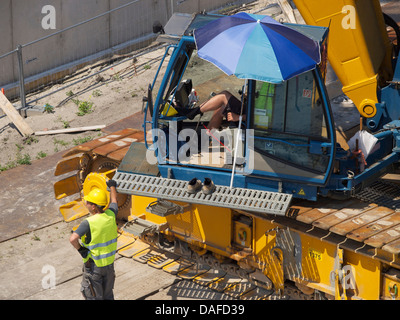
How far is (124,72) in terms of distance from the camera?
16.0 m

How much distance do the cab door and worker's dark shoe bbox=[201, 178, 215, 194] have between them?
0.52 meters

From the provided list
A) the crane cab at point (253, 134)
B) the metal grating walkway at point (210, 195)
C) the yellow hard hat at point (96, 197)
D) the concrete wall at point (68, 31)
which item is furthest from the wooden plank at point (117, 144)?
the concrete wall at point (68, 31)

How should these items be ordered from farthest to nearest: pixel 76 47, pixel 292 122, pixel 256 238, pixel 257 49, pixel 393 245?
pixel 76 47, pixel 256 238, pixel 292 122, pixel 257 49, pixel 393 245

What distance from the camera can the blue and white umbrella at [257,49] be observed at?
801 cm

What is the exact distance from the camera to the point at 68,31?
52.6ft

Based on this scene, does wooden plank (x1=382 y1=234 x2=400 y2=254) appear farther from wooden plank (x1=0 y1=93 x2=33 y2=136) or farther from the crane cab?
wooden plank (x1=0 y1=93 x2=33 y2=136)

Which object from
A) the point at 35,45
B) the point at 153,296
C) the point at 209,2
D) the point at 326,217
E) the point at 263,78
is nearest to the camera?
the point at 263,78

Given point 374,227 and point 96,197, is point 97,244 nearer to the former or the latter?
point 96,197

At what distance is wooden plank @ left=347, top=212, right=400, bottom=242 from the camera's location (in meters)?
8.12

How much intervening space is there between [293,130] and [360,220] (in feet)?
4.03

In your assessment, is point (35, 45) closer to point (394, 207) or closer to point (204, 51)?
point (204, 51)

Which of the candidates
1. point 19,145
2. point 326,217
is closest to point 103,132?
point 19,145

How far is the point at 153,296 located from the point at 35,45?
7590mm

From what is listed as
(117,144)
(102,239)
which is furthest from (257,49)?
(117,144)
